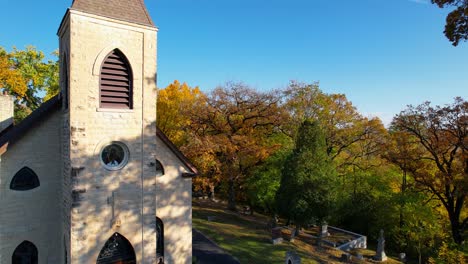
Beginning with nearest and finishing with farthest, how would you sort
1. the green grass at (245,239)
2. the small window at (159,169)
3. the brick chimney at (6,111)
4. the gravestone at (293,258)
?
the small window at (159,169) → the brick chimney at (6,111) → the gravestone at (293,258) → the green grass at (245,239)

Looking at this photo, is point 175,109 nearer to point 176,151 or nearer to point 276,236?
point 276,236

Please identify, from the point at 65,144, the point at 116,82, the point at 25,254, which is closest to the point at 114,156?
the point at 65,144

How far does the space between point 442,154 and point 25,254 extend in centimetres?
2469

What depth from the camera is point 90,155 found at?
8.77m

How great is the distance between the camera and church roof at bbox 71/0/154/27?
858 centimetres

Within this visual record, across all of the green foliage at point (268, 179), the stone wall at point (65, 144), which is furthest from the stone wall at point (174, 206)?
the green foliage at point (268, 179)

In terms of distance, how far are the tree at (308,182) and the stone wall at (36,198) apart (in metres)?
13.8

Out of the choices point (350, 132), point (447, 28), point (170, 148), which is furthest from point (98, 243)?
point (350, 132)

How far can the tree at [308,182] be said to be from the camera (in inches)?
741

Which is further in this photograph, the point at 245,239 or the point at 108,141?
the point at 245,239

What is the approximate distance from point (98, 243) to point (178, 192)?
3940mm

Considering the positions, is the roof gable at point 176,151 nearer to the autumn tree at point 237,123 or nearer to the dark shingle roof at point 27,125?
the dark shingle roof at point 27,125

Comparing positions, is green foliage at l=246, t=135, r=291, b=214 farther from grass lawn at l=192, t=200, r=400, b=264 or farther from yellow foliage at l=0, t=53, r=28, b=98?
yellow foliage at l=0, t=53, r=28, b=98

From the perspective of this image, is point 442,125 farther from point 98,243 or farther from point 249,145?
point 98,243
